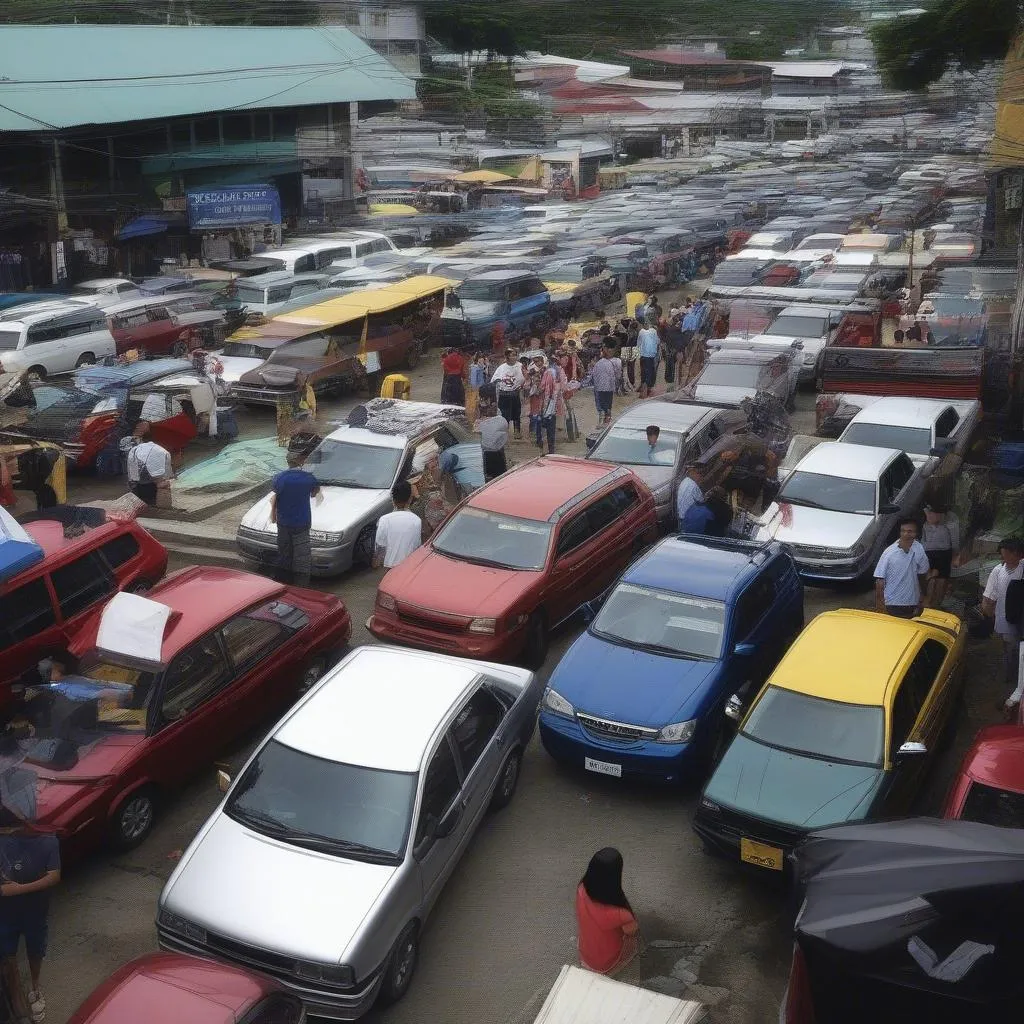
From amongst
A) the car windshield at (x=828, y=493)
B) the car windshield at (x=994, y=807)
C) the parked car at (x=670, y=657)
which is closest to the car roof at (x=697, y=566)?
the parked car at (x=670, y=657)

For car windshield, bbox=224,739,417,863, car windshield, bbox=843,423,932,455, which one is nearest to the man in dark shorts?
car windshield, bbox=224,739,417,863

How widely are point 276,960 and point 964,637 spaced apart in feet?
21.2

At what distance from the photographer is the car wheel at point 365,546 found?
520 inches

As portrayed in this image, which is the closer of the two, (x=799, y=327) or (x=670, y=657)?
(x=670, y=657)

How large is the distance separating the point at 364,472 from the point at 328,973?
26.9ft

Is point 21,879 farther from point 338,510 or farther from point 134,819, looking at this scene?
point 338,510

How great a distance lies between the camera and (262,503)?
44.4 ft

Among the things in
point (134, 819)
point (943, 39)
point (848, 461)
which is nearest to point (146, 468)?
point (134, 819)

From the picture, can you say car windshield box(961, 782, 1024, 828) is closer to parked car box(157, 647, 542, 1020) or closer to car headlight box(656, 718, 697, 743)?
car headlight box(656, 718, 697, 743)

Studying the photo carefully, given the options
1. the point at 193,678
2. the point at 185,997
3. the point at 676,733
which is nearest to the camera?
the point at 185,997

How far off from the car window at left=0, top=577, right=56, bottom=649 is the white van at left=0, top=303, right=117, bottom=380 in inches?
426

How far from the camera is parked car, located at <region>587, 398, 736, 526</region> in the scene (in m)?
14.3

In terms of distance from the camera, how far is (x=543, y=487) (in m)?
12.2

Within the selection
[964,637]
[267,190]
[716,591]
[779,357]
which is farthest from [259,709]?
[267,190]
